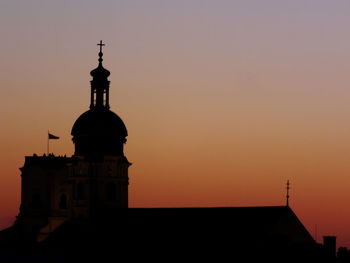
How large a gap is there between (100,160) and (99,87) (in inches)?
256

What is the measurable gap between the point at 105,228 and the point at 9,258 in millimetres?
14131

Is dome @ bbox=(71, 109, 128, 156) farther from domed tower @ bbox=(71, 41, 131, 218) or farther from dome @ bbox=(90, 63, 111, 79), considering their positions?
dome @ bbox=(90, 63, 111, 79)

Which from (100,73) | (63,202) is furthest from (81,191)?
(100,73)

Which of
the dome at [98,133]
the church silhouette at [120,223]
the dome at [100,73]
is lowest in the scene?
the church silhouette at [120,223]

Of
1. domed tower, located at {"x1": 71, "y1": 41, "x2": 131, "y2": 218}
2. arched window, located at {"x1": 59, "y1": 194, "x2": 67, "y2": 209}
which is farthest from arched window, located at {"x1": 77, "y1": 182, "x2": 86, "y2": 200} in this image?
arched window, located at {"x1": 59, "y1": 194, "x2": 67, "y2": 209}

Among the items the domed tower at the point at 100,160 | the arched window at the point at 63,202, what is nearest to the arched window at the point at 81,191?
the domed tower at the point at 100,160

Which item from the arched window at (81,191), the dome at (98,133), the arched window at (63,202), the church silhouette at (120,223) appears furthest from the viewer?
the arched window at (63,202)

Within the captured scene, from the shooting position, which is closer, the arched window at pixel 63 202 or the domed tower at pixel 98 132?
the domed tower at pixel 98 132

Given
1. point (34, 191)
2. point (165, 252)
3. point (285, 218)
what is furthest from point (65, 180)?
point (285, 218)

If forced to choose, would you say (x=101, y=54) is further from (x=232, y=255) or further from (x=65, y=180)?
(x=232, y=255)

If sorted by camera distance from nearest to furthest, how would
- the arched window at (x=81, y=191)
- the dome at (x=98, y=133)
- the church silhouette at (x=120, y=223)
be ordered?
the church silhouette at (x=120, y=223)
the dome at (x=98, y=133)
the arched window at (x=81, y=191)

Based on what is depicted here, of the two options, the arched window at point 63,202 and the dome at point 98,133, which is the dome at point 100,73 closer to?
the dome at point 98,133

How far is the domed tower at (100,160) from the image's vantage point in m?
150

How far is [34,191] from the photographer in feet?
552
